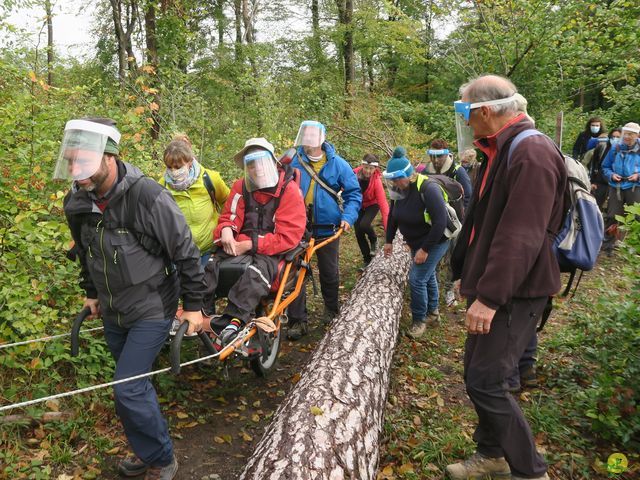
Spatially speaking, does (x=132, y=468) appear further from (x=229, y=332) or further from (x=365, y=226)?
(x=365, y=226)

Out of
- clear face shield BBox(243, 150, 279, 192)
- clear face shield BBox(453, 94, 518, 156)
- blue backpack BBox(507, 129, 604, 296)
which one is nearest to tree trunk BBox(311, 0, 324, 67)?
clear face shield BBox(243, 150, 279, 192)

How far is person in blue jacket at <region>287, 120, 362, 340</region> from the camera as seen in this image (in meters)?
5.33

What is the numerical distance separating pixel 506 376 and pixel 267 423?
2192 millimetres

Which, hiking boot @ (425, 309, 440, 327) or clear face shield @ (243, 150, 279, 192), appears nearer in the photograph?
clear face shield @ (243, 150, 279, 192)

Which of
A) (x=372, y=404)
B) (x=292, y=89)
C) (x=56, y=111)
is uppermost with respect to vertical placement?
(x=292, y=89)

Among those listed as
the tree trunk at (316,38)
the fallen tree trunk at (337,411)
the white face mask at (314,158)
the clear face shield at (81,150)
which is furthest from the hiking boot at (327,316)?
the tree trunk at (316,38)

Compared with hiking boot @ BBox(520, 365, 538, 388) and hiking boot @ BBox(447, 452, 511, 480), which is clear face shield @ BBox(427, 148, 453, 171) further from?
hiking boot @ BBox(447, 452, 511, 480)

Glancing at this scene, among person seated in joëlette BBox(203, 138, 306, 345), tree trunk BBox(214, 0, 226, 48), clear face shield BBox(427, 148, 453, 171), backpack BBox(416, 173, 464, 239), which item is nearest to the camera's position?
person seated in joëlette BBox(203, 138, 306, 345)

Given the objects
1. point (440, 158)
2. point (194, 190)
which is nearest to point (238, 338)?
point (194, 190)

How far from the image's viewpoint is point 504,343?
2.42 metres

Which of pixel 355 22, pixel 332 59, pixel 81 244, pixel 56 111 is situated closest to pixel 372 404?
pixel 81 244

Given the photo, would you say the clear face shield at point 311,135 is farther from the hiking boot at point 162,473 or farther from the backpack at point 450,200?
the hiking boot at point 162,473

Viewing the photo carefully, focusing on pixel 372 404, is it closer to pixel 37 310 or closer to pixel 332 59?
pixel 37 310

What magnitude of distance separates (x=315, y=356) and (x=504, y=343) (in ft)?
5.77
